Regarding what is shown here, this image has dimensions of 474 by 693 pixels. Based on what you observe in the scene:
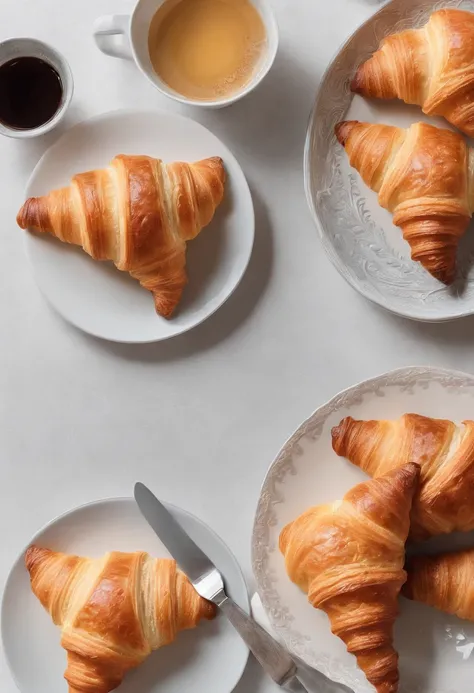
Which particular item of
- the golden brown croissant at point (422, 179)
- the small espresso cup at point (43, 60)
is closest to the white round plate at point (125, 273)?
the small espresso cup at point (43, 60)

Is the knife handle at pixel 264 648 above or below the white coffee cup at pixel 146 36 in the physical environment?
below

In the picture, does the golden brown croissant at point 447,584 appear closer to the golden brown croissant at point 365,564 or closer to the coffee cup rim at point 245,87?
the golden brown croissant at point 365,564

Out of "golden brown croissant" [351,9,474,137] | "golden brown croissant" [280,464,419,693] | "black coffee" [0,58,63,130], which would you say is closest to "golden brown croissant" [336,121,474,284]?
"golden brown croissant" [351,9,474,137]

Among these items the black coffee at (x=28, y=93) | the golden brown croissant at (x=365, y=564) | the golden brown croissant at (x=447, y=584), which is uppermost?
the black coffee at (x=28, y=93)

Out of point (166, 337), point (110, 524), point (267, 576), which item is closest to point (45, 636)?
A: point (110, 524)

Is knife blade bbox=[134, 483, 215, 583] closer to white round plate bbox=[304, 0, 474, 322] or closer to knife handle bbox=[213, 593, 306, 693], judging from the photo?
knife handle bbox=[213, 593, 306, 693]

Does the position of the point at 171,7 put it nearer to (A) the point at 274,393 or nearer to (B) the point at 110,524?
(A) the point at 274,393
